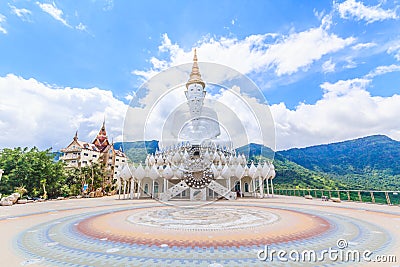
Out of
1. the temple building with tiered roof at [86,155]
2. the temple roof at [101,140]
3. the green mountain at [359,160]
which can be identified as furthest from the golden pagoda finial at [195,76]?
the green mountain at [359,160]

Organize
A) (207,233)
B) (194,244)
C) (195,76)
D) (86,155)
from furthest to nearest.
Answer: (86,155), (195,76), (207,233), (194,244)

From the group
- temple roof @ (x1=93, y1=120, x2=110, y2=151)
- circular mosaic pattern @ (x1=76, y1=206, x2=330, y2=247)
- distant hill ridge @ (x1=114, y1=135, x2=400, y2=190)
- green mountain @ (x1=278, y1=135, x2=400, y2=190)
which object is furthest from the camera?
temple roof @ (x1=93, y1=120, x2=110, y2=151)

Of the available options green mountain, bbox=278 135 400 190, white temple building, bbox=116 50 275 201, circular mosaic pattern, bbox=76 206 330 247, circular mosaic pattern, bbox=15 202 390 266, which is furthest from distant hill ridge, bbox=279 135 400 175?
circular mosaic pattern, bbox=76 206 330 247

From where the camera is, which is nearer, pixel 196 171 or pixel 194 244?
pixel 194 244

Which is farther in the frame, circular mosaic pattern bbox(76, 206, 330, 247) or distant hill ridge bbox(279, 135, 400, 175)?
distant hill ridge bbox(279, 135, 400, 175)

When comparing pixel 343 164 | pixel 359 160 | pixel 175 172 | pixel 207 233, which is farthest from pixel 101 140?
pixel 359 160

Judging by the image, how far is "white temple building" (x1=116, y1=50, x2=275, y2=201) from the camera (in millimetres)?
24469

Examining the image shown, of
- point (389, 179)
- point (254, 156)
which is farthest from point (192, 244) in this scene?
point (389, 179)

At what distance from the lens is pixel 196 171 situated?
25047mm

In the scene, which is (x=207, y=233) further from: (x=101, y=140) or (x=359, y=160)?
(x=359, y=160)

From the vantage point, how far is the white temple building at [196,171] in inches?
963

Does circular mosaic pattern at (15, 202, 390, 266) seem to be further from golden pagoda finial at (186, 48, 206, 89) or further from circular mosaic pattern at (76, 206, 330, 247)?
golden pagoda finial at (186, 48, 206, 89)

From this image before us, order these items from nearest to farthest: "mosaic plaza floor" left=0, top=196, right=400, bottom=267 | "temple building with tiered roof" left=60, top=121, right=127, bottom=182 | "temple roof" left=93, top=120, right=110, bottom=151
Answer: "mosaic plaza floor" left=0, top=196, right=400, bottom=267 → "temple building with tiered roof" left=60, top=121, right=127, bottom=182 → "temple roof" left=93, top=120, right=110, bottom=151

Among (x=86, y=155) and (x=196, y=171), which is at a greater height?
(x=86, y=155)
